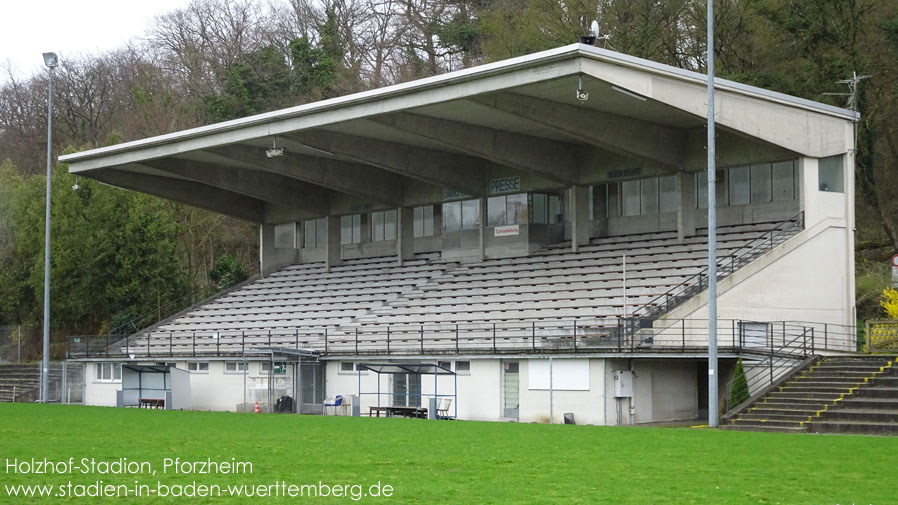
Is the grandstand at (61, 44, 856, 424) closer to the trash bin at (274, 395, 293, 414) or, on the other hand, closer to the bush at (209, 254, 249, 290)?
the trash bin at (274, 395, 293, 414)

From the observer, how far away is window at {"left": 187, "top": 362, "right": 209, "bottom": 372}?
43844mm

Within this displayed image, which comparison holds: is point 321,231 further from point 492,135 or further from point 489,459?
point 489,459

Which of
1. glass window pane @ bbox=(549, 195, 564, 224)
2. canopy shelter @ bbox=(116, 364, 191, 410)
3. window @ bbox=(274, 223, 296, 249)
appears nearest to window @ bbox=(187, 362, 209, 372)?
canopy shelter @ bbox=(116, 364, 191, 410)

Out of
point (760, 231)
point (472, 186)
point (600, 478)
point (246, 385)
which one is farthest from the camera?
point (472, 186)

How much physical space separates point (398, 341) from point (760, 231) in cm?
1196

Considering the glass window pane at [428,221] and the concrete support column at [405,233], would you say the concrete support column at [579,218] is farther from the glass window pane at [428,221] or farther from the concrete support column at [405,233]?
the concrete support column at [405,233]

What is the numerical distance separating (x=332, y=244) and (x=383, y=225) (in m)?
2.67

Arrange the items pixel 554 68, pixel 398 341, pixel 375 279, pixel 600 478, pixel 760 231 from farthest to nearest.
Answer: pixel 375 279 < pixel 398 341 < pixel 760 231 < pixel 554 68 < pixel 600 478

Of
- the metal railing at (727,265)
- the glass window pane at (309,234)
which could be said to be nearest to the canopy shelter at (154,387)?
the glass window pane at (309,234)

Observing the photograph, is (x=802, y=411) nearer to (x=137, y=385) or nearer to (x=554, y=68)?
(x=554, y=68)

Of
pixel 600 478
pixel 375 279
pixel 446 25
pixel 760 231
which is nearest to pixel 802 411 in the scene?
pixel 760 231

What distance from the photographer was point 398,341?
39.6m

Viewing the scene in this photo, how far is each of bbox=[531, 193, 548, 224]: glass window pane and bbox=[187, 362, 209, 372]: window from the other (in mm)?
12973

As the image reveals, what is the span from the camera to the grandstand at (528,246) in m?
33.1
